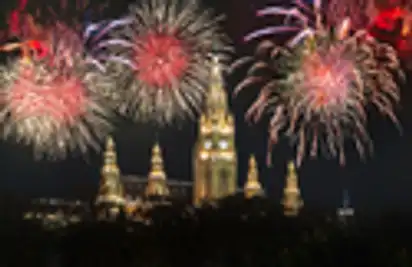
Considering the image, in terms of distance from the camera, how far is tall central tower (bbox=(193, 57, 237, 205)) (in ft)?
219

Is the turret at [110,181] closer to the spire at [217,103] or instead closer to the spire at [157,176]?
the spire at [157,176]

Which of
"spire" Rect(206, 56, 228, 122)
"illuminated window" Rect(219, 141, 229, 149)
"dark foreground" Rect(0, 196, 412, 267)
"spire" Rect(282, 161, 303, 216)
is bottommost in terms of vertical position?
"dark foreground" Rect(0, 196, 412, 267)

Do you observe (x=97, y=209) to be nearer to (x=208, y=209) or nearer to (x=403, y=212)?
(x=208, y=209)

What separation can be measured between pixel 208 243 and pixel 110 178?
30817 mm

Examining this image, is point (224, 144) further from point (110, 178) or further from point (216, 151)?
point (110, 178)

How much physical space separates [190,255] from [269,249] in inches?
131

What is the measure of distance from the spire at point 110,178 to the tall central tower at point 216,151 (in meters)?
5.76

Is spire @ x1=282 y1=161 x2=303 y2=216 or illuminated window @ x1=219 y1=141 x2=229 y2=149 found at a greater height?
illuminated window @ x1=219 y1=141 x2=229 y2=149

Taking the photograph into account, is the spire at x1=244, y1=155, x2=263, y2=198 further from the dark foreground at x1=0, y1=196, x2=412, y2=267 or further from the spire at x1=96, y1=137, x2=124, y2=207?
the dark foreground at x1=0, y1=196, x2=412, y2=267

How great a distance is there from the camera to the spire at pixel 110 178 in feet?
217

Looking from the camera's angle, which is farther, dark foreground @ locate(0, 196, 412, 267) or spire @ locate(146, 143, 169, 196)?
spire @ locate(146, 143, 169, 196)

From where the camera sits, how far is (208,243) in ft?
123

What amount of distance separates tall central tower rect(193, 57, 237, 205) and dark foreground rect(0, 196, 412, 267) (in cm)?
2231

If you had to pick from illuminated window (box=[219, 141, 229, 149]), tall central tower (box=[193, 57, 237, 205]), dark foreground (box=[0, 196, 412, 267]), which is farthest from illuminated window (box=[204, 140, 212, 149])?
dark foreground (box=[0, 196, 412, 267])
